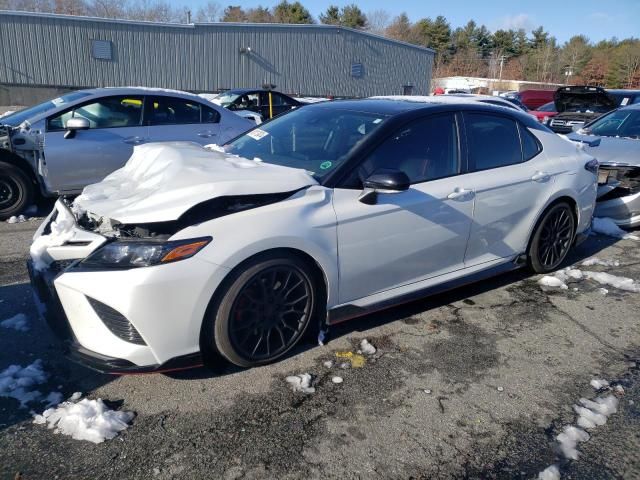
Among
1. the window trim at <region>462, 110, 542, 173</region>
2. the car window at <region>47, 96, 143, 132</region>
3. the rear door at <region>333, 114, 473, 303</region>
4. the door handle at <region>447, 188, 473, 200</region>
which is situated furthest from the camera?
the car window at <region>47, 96, 143, 132</region>

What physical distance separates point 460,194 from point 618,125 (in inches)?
211

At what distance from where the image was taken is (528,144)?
4.40 metres

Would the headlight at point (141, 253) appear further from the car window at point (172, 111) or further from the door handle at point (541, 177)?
the car window at point (172, 111)

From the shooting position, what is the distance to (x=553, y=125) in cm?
1188

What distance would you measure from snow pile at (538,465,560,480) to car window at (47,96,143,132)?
5.84 meters

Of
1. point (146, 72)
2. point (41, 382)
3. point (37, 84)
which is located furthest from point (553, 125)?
point (37, 84)

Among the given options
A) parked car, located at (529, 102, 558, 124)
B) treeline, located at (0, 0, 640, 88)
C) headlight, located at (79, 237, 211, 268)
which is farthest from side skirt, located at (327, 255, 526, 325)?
treeline, located at (0, 0, 640, 88)

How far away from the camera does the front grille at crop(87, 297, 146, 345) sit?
2.59m

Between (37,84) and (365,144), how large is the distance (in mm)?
26488

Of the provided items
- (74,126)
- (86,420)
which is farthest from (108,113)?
(86,420)

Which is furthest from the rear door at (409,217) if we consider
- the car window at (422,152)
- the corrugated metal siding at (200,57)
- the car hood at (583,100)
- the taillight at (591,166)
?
the corrugated metal siding at (200,57)

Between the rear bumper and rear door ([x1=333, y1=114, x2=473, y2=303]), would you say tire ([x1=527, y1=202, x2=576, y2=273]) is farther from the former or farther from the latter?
the rear bumper

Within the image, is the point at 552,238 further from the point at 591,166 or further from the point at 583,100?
the point at 583,100

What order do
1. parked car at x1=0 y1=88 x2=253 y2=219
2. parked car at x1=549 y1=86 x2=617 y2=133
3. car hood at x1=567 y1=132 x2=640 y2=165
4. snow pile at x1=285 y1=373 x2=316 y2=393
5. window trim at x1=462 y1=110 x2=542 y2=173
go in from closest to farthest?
1. snow pile at x1=285 y1=373 x2=316 y2=393
2. window trim at x1=462 y1=110 x2=542 y2=173
3. parked car at x1=0 y1=88 x2=253 y2=219
4. car hood at x1=567 y1=132 x2=640 y2=165
5. parked car at x1=549 y1=86 x2=617 y2=133
